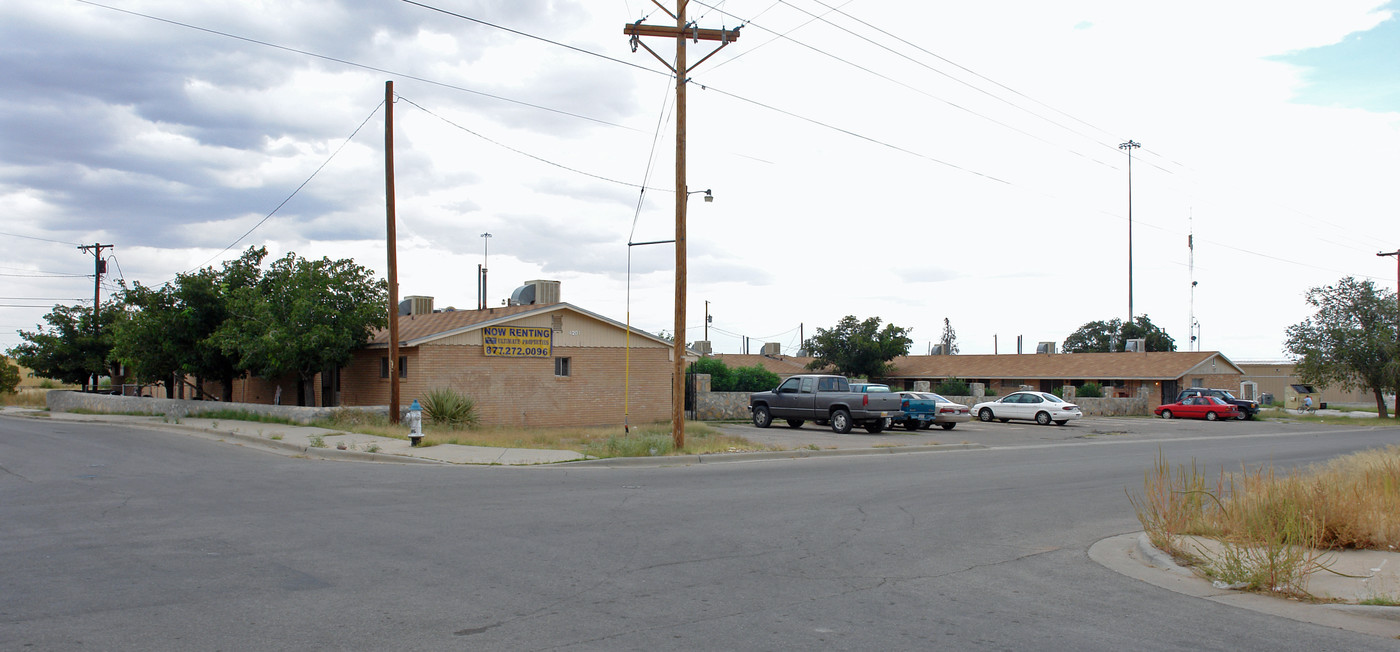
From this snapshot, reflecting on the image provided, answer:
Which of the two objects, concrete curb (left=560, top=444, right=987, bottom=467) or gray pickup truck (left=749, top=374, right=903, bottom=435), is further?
gray pickup truck (left=749, top=374, right=903, bottom=435)

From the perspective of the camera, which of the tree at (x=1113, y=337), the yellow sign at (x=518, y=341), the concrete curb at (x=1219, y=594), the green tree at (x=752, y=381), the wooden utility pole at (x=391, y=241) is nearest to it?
the concrete curb at (x=1219, y=594)

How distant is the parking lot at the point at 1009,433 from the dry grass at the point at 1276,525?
1134 centimetres

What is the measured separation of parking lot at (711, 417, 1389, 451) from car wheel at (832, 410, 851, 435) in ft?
0.73

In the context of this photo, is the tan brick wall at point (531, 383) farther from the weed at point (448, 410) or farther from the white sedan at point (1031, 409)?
the white sedan at point (1031, 409)

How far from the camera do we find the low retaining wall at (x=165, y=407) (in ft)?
81.0

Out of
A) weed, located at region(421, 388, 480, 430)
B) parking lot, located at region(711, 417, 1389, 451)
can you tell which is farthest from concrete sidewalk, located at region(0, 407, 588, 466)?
parking lot, located at region(711, 417, 1389, 451)

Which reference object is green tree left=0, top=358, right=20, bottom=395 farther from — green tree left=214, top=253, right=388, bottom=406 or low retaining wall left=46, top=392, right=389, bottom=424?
green tree left=214, top=253, right=388, bottom=406

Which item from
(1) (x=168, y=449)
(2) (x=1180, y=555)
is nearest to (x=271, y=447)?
(1) (x=168, y=449)

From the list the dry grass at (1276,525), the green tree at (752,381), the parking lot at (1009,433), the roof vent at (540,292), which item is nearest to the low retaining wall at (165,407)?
the roof vent at (540,292)

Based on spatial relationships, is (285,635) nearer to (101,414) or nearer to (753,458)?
(753,458)

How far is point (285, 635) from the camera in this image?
18.4 ft

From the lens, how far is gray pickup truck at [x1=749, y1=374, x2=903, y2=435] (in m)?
27.0

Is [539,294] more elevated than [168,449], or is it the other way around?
[539,294]

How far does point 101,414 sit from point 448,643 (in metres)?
34.8
